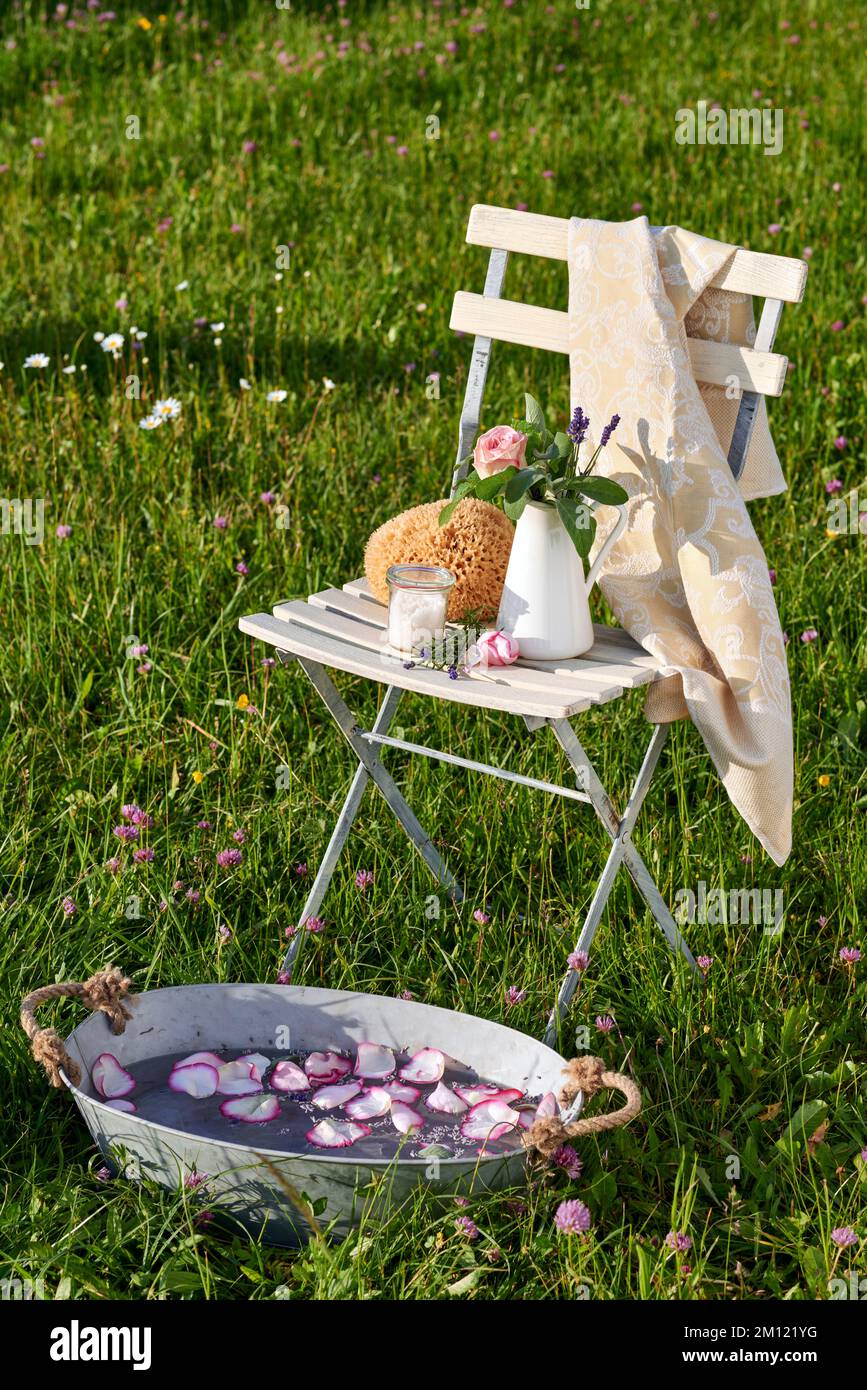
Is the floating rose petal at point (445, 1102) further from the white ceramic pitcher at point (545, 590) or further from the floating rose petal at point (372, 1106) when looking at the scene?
the white ceramic pitcher at point (545, 590)

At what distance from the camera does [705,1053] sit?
2471 mm

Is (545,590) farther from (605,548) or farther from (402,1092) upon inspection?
(402,1092)

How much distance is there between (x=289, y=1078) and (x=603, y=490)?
1075mm

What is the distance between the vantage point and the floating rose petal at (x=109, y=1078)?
2.33 metres

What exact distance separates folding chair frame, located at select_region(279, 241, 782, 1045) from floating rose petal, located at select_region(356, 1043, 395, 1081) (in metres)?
0.25

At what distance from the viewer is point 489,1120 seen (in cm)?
230

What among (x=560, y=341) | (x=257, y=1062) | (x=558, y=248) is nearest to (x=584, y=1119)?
(x=257, y=1062)

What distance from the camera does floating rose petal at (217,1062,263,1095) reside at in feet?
7.89

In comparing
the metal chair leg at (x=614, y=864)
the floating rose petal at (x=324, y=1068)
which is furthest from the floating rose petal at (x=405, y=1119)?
the metal chair leg at (x=614, y=864)

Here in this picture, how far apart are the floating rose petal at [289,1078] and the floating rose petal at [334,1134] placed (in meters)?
0.11

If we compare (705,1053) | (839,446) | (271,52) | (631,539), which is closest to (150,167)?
(271,52)

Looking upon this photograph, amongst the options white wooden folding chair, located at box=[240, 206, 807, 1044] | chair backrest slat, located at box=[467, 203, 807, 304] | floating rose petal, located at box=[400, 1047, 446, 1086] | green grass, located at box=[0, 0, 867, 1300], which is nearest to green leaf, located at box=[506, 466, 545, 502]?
white wooden folding chair, located at box=[240, 206, 807, 1044]

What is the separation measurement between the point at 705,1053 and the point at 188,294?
3.24 m

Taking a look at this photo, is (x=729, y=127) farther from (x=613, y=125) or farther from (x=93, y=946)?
(x=93, y=946)
